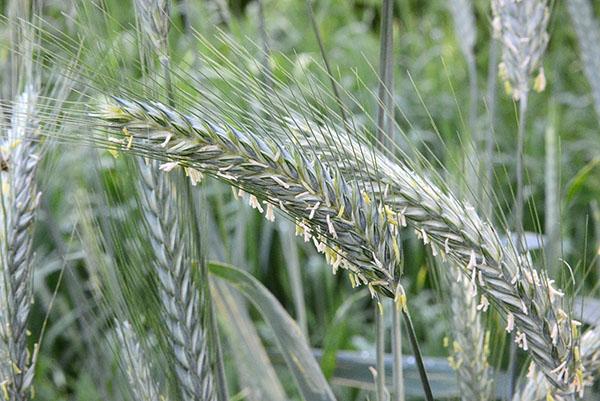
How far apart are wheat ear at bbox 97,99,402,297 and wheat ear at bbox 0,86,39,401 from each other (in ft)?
0.67

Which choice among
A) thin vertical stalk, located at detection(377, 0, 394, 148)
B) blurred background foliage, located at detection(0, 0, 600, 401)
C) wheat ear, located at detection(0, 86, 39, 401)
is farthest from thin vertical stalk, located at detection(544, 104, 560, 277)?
wheat ear, located at detection(0, 86, 39, 401)

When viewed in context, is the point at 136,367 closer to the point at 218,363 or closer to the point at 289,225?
the point at 218,363

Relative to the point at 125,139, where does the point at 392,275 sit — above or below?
below

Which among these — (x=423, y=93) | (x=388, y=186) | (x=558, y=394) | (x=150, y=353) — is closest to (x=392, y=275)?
(x=388, y=186)

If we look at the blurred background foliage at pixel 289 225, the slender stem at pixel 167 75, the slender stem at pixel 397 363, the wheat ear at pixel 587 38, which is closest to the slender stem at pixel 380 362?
the slender stem at pixel 397 363

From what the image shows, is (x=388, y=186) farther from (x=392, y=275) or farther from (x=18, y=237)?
(x=18, y=237)

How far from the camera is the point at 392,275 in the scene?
637 mm

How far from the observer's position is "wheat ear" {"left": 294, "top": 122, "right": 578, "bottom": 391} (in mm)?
652

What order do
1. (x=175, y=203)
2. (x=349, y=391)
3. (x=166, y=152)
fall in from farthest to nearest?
1. (x=349, y=391)
2. (x=175, y=203)
3. (x=166, y=152)

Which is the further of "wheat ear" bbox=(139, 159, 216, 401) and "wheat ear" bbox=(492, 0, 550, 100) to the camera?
"wheat ear" bbox=(492, 0, 550, 100)

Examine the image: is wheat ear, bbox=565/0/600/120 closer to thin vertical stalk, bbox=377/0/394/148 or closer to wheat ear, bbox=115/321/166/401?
Result: thin vertical stalk, bbox=377/0/394/148

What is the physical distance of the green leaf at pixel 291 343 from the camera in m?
0.89

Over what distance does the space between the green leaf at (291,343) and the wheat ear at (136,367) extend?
121 mm

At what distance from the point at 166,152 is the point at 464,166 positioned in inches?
13.2
